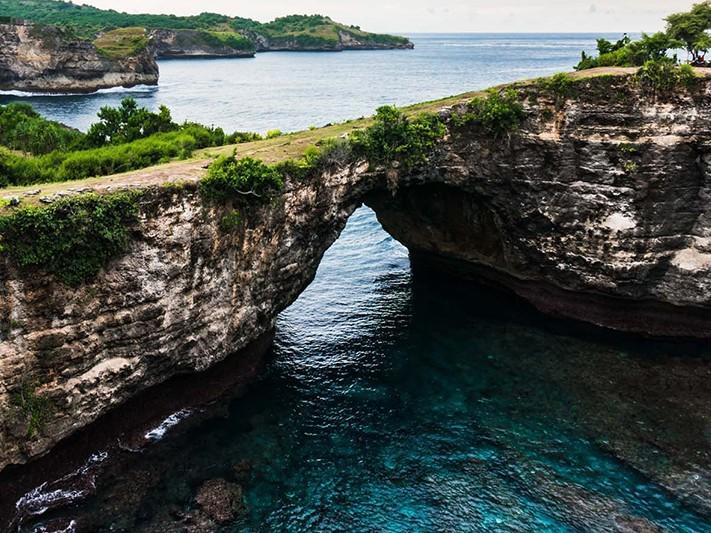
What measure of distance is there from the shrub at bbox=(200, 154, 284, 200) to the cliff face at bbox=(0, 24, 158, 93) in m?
111

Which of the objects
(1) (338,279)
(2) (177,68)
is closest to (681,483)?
(1) (338,279)

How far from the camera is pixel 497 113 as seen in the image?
100.0 feet

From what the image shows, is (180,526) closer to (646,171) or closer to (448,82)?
(646,171)

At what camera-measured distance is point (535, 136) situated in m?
30.8

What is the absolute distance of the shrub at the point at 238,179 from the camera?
76.5 ft

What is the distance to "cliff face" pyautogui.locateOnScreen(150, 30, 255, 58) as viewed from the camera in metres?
186

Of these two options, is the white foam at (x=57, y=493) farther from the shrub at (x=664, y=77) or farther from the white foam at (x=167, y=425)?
the shrub at (x=664, y=77)

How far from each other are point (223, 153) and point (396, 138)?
9.23 metres

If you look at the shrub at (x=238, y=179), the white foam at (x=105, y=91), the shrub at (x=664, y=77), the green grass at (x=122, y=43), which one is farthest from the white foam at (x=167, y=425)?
the green grass at (x=122, y=43)

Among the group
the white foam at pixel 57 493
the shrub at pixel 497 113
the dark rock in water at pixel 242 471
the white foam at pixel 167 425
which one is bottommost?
the white foam at pixel 57 493

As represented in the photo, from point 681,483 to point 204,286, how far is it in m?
21.1

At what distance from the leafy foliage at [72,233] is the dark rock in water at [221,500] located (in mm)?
9403

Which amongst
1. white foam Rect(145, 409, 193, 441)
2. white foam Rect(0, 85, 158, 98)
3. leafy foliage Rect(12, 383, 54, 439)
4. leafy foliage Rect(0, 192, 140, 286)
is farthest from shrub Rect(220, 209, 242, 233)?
white foam Rect(0, 85, 158, 98)

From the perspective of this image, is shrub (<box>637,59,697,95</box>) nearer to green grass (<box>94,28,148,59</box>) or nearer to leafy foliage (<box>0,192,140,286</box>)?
leafy foliage (<box>0,192,140,286</box>)
